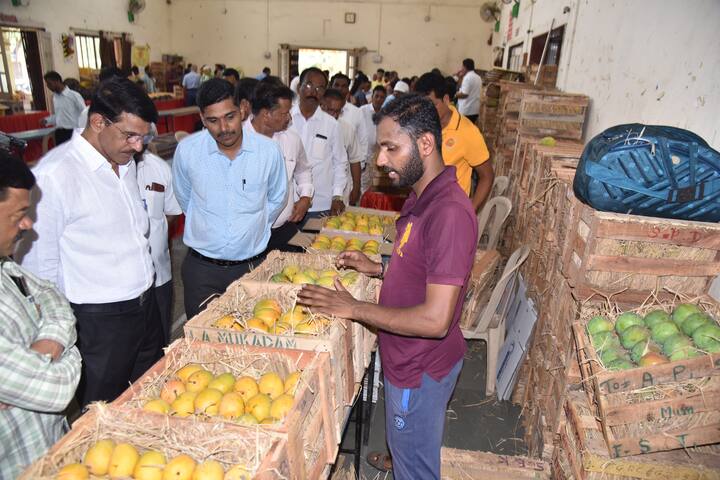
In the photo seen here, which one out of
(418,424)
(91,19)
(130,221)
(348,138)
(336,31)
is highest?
(336,31)

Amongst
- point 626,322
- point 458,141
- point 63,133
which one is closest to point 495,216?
point 458,141

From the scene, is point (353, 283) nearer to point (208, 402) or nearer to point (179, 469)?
point (208, 402)

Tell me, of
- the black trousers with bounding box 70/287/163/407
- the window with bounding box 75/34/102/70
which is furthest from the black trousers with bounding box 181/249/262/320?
the window with bounding box 75/34/102/70

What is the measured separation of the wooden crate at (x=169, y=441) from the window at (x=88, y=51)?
19459 millimetres

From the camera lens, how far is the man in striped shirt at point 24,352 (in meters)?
1.67

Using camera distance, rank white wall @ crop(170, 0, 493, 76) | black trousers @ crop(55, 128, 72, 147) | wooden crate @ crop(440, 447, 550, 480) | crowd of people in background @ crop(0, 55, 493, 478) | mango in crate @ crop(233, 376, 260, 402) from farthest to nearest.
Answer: white wall @ crop(170, 0, 493, 76) → black trousers @ crop(55, 128, 72, 147) → wooden crate @ crop(440, 447, 550, 480) → mango in crate @ crop(233, 376, 260, 402) → crowd of people in background @ crop(0, 55, 493, 478)

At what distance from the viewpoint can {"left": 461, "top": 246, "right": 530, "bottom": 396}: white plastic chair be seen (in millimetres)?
4219

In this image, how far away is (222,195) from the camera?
332 centimetres

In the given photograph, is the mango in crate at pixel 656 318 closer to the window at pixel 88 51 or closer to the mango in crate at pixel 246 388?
the mango in crate at pixel 246 388

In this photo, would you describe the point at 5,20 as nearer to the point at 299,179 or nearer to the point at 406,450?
the point at 299,179

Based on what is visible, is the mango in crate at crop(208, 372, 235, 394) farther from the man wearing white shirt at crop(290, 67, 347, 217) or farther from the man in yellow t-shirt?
the man wearing white shirt at crop(290, 67, 347, 217)

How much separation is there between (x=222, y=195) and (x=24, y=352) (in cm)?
182

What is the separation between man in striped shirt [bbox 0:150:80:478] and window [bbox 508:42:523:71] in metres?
13.8

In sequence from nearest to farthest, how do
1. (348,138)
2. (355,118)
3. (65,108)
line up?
1. (348,138)
2. (355,118)
3. (65,108)
